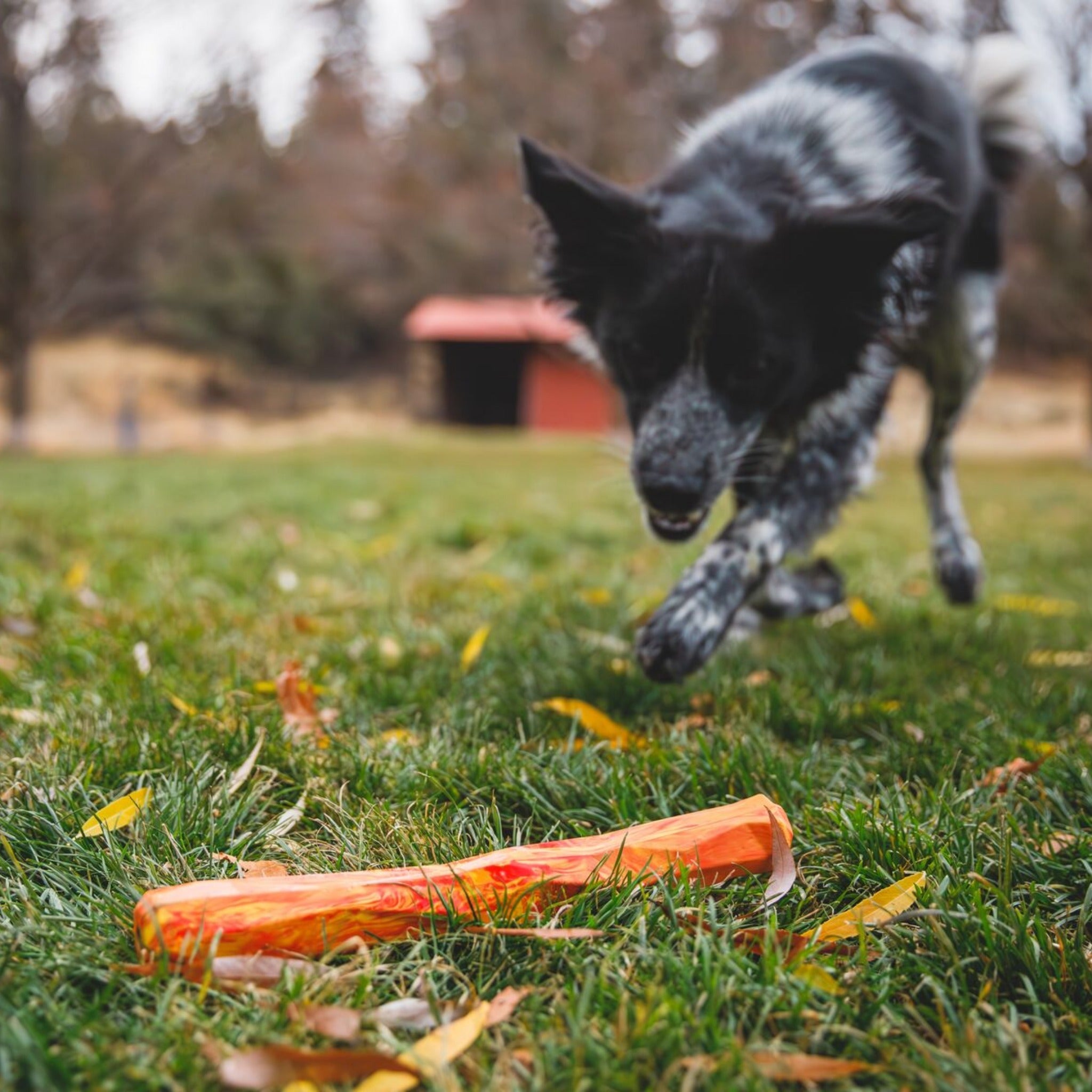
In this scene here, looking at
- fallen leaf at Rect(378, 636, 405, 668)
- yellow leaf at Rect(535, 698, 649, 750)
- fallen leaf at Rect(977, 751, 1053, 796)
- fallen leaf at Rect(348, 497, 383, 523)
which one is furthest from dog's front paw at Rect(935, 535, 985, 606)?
fallen leaf at Rect(348, 497, 383, 523)

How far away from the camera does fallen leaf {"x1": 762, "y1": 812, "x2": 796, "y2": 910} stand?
1584 mm

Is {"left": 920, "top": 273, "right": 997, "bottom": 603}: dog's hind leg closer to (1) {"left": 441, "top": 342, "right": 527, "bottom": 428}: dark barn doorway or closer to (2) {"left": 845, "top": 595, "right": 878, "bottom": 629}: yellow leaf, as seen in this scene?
(2) {"left": 845, "top": 595, "right": 878, "bottom": 629}: yellow leaf

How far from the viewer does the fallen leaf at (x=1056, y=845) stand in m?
1.71

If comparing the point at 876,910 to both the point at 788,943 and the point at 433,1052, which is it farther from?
the point at 433,1052

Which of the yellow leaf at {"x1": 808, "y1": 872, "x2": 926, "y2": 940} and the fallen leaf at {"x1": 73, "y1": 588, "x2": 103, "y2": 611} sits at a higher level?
the fallen leaf at {"x1": 73, "y1": 588, "x2": 103, "y2": 611}

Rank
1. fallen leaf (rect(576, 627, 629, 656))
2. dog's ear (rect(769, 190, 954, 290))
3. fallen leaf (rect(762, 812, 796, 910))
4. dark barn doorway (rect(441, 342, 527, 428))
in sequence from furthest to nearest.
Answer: dark barn doorway (rect(441, 342, 527, 428)) < fallen leaf (rect(576, 627, 629, 656)) < dog's ear (rect(769, 190, 954, 290)) < fallen leaf (rect(762, 812, 796, 910))

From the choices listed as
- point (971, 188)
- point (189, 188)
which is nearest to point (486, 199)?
point (189, 188)

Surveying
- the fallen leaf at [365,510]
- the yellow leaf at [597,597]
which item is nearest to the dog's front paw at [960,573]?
the yellow leaf at [597,597]

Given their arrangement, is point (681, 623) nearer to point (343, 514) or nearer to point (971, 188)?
point (971, 188)

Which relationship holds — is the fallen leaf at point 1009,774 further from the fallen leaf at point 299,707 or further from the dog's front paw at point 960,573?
the dog's front paw at point 960,573

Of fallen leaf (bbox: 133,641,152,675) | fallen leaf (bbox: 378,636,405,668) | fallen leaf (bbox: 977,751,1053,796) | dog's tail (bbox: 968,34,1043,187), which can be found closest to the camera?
fallen leaf (bbox: 977,751,1053,796)

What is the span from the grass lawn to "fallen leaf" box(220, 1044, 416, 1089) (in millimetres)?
50

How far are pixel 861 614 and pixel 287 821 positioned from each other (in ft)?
7.89

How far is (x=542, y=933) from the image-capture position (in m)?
1.43
